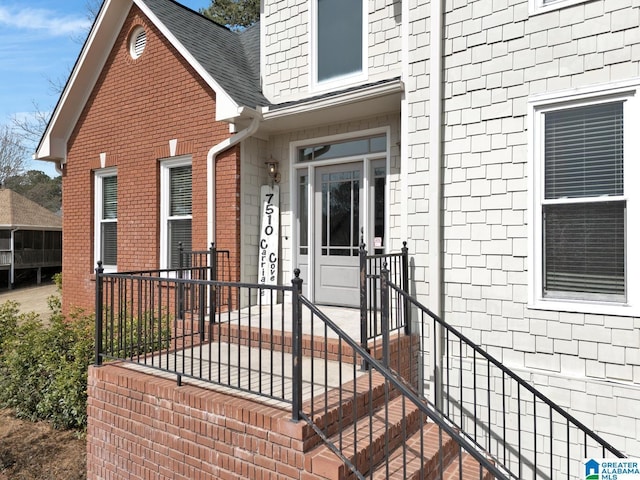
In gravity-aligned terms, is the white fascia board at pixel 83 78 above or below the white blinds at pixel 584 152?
above

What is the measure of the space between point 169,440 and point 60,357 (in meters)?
3.15

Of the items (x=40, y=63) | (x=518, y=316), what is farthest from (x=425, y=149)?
(x=40, y=63)

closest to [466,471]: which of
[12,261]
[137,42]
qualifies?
[137,42]

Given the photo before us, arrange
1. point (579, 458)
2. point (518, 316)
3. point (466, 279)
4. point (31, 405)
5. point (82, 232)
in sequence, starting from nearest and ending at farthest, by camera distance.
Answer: point (579, 458), point (518, 316), point (466, 279), point (31, 405), point (82, 232)

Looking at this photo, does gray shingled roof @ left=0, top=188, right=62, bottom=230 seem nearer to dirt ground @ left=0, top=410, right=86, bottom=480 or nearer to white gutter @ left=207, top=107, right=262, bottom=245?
white gutter @ left=207, top=107, right=262, bottom=245

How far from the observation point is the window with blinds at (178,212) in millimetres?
7504

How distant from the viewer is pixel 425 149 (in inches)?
194

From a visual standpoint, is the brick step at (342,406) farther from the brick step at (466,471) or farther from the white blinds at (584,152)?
the white blinds at (584,152)

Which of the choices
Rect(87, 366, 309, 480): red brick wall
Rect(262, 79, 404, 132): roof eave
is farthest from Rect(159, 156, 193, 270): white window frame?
Rect(87, 366, 309, 480): red brick wall

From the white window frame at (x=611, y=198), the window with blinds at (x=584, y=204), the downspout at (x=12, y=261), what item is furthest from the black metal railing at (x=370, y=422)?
the downspout at (x=12, y=261)

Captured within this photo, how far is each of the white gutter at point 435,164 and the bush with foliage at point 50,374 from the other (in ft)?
14.3

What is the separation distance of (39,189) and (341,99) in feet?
149

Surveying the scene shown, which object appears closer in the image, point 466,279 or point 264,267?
point 466,279

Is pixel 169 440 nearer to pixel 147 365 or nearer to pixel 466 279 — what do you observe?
pixel 147 365
